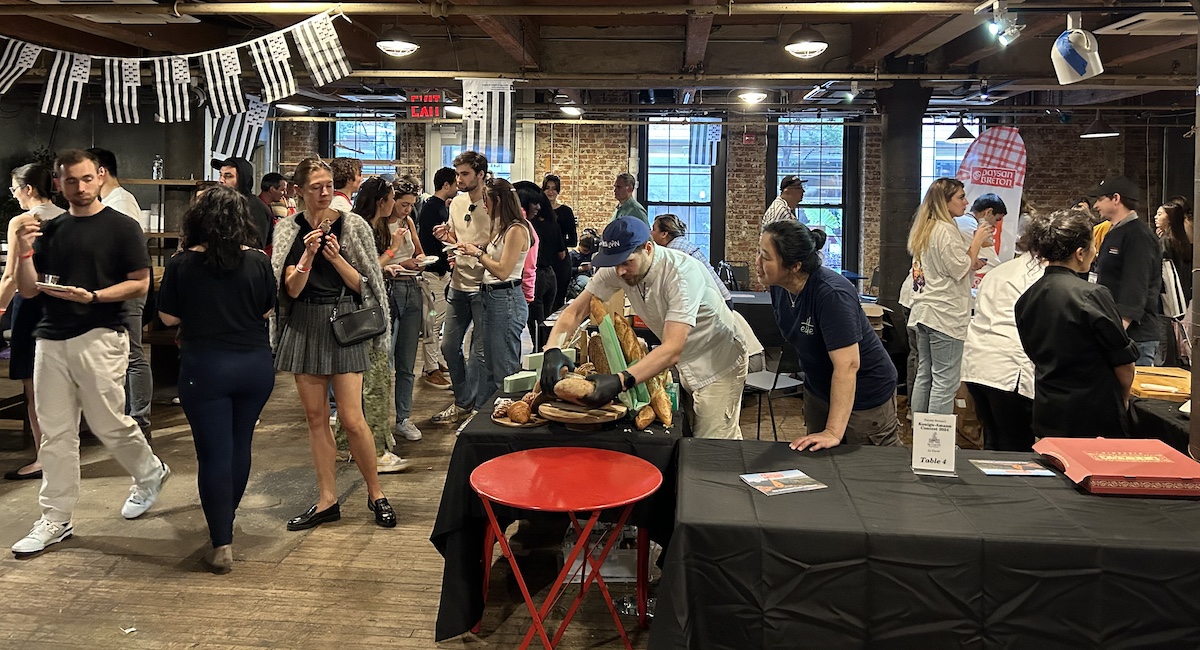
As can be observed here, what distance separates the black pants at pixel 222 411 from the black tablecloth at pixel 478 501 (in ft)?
3.12

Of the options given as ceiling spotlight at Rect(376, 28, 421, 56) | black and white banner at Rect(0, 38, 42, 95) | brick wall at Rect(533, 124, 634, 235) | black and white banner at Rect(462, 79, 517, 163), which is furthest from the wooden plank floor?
brick wall at Rect(533, 124, 634, 235)

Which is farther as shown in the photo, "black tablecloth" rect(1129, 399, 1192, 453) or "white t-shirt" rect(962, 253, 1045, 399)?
"white t-shirt" rect(962, 253, 1045, 399)

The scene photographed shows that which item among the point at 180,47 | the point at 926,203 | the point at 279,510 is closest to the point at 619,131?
the point at 180,47

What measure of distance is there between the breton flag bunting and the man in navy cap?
8647 mm

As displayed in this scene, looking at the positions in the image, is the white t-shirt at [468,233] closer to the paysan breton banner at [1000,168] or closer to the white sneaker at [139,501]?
the white sneaker at [139,501]

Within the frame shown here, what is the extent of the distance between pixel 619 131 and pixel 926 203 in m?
8.12

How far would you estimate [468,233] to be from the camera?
4977 millimetres

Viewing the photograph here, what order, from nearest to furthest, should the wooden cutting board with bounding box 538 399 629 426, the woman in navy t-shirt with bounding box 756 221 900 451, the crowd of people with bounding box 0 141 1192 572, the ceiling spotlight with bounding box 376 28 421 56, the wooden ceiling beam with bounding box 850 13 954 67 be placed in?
the woman in navy t-shirt with bounding box 756 221 900 451 < the wooden cutting board with bounding box 538 399 629 426 < the crowd of people with bounding box 0 141 1192 572 < the wooden ceiling beam with bounding box 850 13 954 67 < the ceiling spotlight with bounding box 376 28 421 56

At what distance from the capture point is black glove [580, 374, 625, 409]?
102 inches

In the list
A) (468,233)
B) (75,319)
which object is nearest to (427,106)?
(468,233)

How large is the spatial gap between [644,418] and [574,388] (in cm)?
26

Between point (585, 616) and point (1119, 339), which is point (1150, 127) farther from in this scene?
point (585, 616)

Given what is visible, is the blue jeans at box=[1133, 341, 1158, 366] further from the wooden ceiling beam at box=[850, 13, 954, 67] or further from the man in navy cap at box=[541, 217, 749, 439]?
the man in navy cap at box=[541, 217, 749, 439]

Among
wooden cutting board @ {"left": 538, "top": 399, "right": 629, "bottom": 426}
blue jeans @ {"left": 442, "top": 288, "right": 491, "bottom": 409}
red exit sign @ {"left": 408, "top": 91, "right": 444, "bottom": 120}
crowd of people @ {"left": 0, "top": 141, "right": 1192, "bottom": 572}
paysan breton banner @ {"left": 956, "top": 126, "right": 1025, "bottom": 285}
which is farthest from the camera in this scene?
red exit sign @ {"left": 408, "top": 91, "right": 444, "bottom": 120}
